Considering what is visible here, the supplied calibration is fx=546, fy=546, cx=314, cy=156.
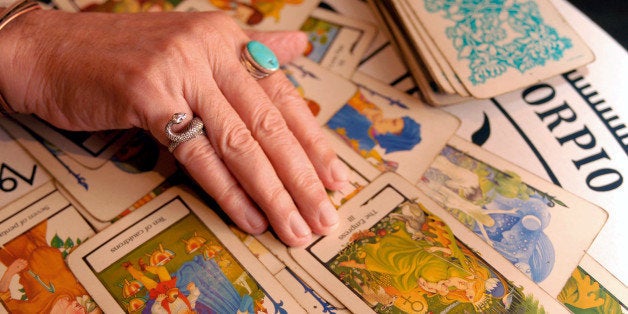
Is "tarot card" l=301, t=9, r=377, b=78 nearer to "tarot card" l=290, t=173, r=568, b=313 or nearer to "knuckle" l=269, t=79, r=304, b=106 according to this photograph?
"knuckle" l=269, t=79, r=304, b=106

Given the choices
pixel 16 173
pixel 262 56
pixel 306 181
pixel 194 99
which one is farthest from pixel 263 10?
pixel 16 173

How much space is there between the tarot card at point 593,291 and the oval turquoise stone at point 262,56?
0.67m

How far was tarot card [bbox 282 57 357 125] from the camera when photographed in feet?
3.87

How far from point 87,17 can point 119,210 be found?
1.27 feet

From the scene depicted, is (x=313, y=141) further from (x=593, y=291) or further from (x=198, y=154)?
(x=593, y=291)

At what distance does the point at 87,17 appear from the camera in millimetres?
1072

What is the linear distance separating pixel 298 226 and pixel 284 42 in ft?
1.47

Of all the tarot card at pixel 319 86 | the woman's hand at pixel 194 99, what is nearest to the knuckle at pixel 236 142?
the woman's hand at pixel 194 99

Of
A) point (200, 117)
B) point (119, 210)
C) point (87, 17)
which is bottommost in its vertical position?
point (119, 210)

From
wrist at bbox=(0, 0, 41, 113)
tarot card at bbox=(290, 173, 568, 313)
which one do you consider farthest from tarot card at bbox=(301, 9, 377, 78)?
wrist at bbox=(0, 0, 41, 113)

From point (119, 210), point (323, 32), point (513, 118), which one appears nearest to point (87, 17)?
point (119, 210)

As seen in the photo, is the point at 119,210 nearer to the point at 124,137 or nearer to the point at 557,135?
the point at 124,137

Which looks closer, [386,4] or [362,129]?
[362,129]

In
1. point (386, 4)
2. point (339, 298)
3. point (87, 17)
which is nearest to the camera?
point (339, 298)
